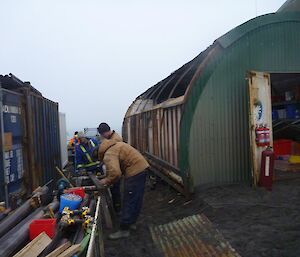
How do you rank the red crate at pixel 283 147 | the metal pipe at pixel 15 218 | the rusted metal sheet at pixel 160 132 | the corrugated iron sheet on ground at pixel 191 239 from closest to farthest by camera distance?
the metal pipe at pixel 15 218 < the corrugated iron sheet on ground at pixel 191 239 < the rusted metal sheet at pixel 160 132 < the red crate at pixel 283 147

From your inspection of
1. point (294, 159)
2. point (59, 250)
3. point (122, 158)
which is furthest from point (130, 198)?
point (294, 159)

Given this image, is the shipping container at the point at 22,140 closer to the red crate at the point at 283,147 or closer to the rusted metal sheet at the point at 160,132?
the rusted metal sheet at the point at 160,132

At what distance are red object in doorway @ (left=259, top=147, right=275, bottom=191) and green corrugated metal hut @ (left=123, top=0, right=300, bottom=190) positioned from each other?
1.83 feet

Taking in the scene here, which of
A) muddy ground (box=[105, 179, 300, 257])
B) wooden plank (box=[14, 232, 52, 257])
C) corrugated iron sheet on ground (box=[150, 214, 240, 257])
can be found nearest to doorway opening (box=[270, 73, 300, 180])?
muddy ground (box=[105, 179, 300, 257])

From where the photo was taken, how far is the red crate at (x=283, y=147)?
383 inches

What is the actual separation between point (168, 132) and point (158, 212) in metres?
2.38

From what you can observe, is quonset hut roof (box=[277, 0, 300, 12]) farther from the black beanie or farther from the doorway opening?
the black beanie

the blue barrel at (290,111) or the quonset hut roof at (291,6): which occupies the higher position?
the quonset hut roof at (291,6)

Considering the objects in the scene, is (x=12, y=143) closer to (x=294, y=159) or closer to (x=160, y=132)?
(x=160, y=132)

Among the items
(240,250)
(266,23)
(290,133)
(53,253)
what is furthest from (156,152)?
(53,253)

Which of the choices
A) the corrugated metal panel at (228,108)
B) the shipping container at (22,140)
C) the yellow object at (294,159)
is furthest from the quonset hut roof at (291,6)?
the shipping container at (22,140)

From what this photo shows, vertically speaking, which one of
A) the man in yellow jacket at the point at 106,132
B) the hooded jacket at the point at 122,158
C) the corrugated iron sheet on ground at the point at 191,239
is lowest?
the corrugated iron sheet on ground at the point at 191,239

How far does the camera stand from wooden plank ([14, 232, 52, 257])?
108 inches

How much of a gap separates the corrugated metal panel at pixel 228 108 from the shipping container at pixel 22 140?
3415 mm
